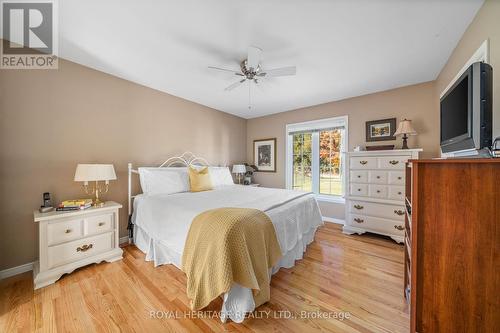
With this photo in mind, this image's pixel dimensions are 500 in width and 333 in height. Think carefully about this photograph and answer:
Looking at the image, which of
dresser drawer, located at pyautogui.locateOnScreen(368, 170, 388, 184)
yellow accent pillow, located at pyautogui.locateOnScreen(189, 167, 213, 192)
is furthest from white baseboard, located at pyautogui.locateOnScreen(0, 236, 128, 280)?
dresser drawer, located at pyautogui.locateOnScreen(368, 170, 388, 184)

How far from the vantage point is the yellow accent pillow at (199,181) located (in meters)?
2.93

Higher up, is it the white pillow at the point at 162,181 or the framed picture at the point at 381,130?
the framed picture at the point at 381,130

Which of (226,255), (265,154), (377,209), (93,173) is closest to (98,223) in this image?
(93,173)

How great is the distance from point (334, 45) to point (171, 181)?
9.02ft

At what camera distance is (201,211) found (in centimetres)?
176

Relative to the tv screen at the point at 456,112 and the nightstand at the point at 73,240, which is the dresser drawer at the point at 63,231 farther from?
the tv screen at the point at 456,112

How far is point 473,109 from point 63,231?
3443mm

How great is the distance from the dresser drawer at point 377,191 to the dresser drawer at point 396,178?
5.1 inches

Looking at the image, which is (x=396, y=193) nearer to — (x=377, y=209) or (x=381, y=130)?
(x=377, y=209)

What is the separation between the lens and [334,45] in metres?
1.99

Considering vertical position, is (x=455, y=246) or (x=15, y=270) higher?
(x=455, y=246)

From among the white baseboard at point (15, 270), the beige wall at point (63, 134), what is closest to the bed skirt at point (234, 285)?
the beige wall at point (63, 134)

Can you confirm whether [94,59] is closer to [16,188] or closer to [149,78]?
[149,78]

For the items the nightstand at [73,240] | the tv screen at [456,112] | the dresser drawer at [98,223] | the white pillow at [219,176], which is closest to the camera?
the tv screen at [456,112]
